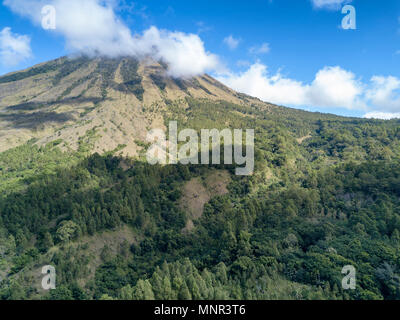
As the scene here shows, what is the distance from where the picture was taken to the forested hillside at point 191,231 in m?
35.5

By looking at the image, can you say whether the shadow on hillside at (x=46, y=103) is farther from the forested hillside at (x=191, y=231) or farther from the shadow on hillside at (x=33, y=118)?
the forested hillside at (x=191, y=231)

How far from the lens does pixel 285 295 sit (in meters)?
32.8

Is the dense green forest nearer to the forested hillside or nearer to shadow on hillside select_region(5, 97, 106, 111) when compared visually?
the forested hillside

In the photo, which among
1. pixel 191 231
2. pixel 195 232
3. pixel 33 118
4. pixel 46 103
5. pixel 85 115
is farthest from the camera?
pixel 46 103

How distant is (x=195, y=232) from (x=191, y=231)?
1.44 meters

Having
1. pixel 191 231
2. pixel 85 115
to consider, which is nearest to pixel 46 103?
pixel 85 115

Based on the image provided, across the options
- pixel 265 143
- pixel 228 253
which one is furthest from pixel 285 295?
pixel 265 143

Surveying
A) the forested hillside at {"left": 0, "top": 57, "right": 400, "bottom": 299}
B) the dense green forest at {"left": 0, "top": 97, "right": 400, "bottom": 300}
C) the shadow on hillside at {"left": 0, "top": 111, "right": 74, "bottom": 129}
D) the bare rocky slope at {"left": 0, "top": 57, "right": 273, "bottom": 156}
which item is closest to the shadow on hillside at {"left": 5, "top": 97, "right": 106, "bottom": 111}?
the bare rocky slope at {"left": 0, "top": 57, "right": 273, "bottom": 156}

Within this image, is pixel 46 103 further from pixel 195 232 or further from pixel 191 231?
pixel 195 232

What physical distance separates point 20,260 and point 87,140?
264 ft

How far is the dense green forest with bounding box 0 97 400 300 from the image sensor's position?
3528cm

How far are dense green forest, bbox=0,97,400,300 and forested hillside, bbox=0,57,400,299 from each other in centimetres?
24

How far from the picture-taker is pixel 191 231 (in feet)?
208
